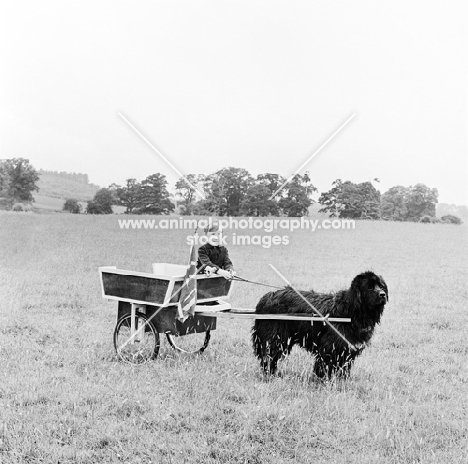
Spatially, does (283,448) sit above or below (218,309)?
below

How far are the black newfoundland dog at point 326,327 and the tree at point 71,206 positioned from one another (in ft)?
59.3

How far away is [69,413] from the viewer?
4547 mm

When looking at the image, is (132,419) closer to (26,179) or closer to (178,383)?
(178,383)

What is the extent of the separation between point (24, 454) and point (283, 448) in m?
1.91

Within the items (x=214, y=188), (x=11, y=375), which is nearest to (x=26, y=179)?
(x=214, y=188)

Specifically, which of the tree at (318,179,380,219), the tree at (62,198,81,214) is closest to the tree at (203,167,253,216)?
the tree at (318,179,380,219)

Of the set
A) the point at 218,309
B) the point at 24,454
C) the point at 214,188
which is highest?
the point at 214,188

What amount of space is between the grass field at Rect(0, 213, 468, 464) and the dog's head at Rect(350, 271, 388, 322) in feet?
2.64

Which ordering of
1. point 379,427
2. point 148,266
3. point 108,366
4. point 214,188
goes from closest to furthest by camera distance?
point 379,427
point 108,366
point 214,188
point 148,266

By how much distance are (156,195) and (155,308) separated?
10.5 metres

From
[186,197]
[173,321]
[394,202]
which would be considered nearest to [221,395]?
[173,321]

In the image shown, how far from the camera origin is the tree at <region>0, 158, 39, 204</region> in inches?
827

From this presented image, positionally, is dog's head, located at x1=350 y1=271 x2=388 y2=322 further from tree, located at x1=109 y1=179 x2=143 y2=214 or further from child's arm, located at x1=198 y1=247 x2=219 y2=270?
tree, located at x1=109 y1=179 x2=143 y2=214

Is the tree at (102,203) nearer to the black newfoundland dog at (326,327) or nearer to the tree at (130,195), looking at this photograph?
the tree at (130,195)
